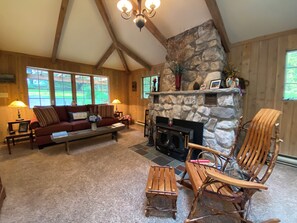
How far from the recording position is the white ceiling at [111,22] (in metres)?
2.35

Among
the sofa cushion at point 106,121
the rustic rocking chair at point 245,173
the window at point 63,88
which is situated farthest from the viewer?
the window at point 63,88

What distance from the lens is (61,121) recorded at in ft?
13.2

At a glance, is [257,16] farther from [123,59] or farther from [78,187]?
[123,59]

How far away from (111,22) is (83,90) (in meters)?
2.70

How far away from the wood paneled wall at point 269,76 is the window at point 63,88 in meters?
5.27

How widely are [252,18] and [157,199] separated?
11.2 feet

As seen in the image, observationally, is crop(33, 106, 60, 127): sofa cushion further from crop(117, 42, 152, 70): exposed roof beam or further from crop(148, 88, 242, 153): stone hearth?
Answer: crop(148, 88, 242, 153): stone hearth

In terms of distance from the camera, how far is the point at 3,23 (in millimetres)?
3029

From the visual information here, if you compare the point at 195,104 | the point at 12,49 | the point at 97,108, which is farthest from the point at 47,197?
the point at 12,49

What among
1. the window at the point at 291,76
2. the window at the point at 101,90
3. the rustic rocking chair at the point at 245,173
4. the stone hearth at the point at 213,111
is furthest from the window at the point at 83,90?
the window at the point at 291,76

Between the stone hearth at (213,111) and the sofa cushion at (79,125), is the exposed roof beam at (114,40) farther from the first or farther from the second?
the sofa cushion at (79,125)

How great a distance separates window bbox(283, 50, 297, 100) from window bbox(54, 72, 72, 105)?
595 centimetres

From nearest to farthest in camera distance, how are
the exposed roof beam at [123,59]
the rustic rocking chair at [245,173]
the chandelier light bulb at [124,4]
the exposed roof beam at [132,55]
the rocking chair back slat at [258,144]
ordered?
the rustic rocking chair at [245,173]
the rocking chair back slat at [258,144]
the chandelier light bulb at [124,4]
the exposed roof beam at [132,55]
the exposed roof beam at [123,59]

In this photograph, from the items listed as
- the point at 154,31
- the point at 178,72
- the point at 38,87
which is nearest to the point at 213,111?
the point at 178,72
